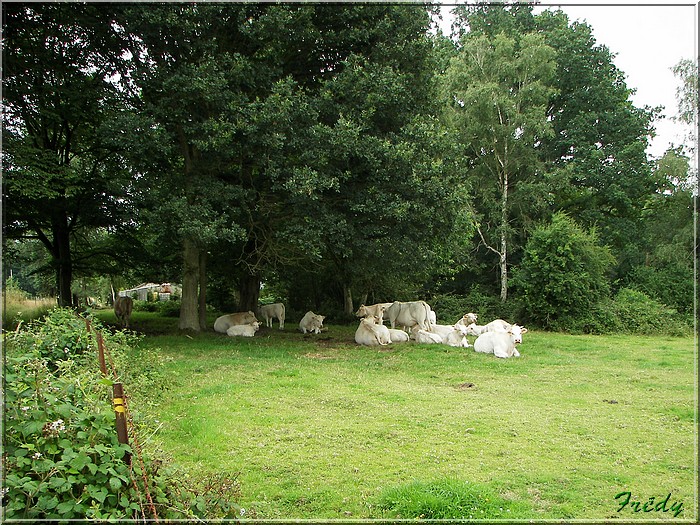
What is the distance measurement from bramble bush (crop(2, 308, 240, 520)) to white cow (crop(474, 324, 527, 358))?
10.0 m

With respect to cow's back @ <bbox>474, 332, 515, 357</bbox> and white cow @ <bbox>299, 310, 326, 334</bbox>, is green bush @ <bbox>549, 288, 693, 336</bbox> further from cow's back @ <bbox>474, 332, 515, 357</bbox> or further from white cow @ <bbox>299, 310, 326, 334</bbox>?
white cow @ <bbox>299, 310, 326, 334</bbox>

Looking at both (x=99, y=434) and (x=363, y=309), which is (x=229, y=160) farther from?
(x=99, y=434)

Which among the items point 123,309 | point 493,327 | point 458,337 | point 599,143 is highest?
point 599,143

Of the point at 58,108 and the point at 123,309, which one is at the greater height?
the point at 58,108

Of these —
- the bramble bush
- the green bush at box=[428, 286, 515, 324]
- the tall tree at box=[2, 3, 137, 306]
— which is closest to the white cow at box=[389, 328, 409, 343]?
the green bush at box=[428, 286, 515, 324]

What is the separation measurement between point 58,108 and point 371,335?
36.5 feet

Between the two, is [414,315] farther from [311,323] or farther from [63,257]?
[63,257]

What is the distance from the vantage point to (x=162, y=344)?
13.9 metres

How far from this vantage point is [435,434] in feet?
19.9

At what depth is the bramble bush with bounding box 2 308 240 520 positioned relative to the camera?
2.92 m

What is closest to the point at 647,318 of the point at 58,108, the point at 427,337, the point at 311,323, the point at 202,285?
the point at 427,337

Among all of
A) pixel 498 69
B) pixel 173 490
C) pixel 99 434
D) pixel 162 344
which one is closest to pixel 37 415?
pixel 99 434

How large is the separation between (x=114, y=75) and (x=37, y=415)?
1415cm
